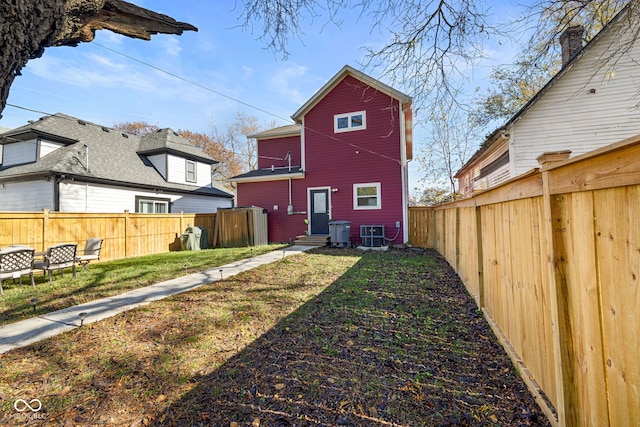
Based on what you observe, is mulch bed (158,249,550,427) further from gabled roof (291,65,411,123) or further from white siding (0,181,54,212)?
white siding (0,181,54,212)

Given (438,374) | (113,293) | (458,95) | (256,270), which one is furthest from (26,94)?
(438,374)

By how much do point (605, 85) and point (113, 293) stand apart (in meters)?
13.4

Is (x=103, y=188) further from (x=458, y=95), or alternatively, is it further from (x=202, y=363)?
(x=458, y=95)

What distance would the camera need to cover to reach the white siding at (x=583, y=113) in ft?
26.1

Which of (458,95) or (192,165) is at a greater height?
(192,165)

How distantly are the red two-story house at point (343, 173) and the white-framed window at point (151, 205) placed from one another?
421cm

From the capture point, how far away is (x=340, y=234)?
11281 mm

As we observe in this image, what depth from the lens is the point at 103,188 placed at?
39.6ft

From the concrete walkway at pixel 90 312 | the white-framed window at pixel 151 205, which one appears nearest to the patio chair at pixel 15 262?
the concrete walkway at pixel 90 312

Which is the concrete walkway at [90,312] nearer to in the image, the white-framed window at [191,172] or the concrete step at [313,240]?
the concrete step at [313,240]

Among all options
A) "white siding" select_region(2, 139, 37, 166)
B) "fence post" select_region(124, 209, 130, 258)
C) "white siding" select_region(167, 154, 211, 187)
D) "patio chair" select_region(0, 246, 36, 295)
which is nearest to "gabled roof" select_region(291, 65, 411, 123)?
"white siding" select_region(167, 154, 211, 187)

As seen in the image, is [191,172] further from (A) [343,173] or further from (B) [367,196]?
(B) [367,196]

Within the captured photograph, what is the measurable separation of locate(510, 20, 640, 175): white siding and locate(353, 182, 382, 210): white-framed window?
481 centimetres

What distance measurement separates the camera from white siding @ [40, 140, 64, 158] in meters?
12.1
